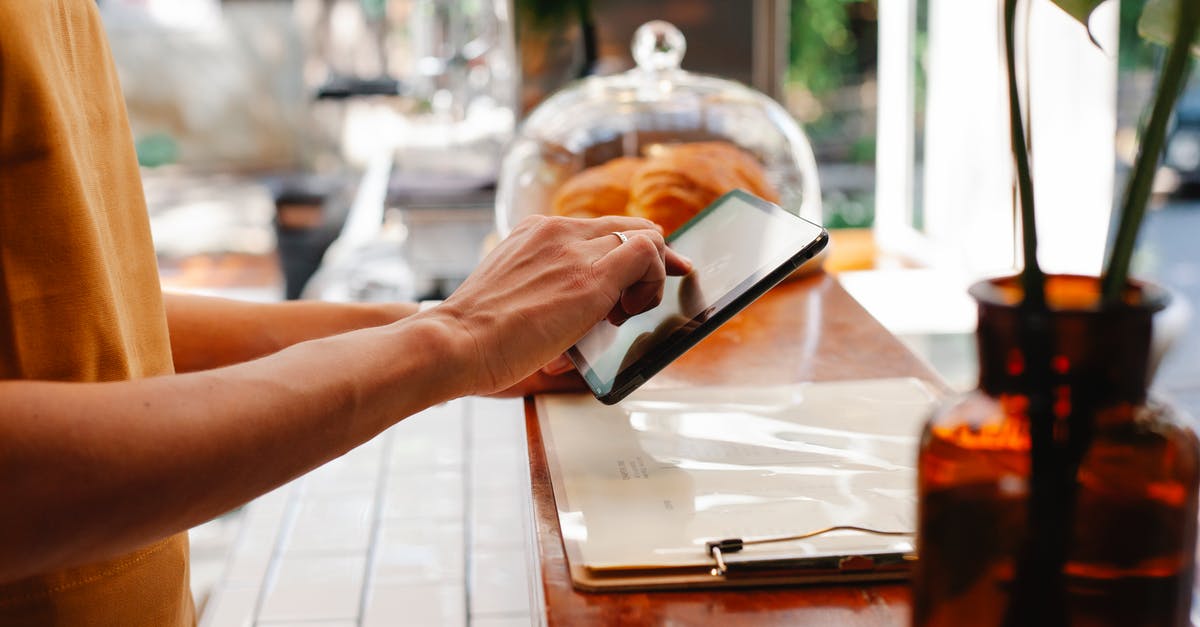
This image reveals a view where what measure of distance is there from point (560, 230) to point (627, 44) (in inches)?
57.8

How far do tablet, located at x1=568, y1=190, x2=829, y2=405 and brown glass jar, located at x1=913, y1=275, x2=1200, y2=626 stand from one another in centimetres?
29


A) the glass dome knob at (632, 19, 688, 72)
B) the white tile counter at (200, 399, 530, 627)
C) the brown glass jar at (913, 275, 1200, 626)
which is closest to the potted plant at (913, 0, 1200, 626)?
the brown glass jar at (913, 275, 1200, 626)

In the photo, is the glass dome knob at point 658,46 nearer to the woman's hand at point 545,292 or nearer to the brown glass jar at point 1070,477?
the woman's hand at point 545,292

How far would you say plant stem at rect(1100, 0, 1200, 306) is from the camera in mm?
343

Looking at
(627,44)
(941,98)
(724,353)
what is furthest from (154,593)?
(941,98)

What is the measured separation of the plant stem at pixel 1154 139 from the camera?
13.5 inches

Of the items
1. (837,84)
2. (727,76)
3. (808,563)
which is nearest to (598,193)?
(808,563)

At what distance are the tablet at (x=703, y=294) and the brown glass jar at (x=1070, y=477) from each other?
0.29 meters

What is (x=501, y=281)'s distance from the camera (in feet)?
2.18

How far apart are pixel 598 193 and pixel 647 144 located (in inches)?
6.0

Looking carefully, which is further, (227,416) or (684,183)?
(684,183)

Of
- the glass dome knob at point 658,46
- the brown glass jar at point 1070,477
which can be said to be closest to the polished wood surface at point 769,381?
the brown glass jar at point 1070,477

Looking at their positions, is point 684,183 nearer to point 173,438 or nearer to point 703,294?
point 703,294

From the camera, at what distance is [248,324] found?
0.90 m
